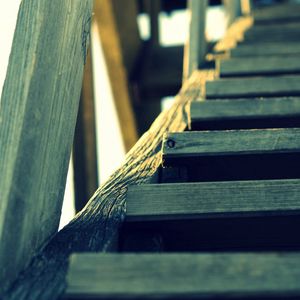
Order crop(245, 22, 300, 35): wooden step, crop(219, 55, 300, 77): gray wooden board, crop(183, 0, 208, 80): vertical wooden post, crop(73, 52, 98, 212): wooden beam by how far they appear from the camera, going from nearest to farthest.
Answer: crop(219, 55, 300, 77): gray wooden board < crop(183, 0, 208, 80): vertical wooden post < crop(245, 22, 300, 35): wooden step < crop(73, 52, 98, 212): wooden beam

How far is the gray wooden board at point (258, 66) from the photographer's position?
2.56 m

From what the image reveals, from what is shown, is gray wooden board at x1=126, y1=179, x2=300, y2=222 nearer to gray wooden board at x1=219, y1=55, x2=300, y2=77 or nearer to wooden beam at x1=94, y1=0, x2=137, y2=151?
gray wooden board at x1=219, y1=55, x2=300, y2=77

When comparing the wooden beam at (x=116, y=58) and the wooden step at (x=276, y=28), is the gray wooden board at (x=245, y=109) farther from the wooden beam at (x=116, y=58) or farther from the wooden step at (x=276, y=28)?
the wooden beam at (x=116, y=58)

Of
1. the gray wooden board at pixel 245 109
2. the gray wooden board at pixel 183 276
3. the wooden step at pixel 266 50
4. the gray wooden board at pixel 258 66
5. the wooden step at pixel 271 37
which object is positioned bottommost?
the gray wooden board at pixel 183 276

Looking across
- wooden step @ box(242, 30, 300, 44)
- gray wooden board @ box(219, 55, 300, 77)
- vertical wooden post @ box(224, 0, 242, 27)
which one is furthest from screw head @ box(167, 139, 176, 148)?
vertical wooden post @ box(224, 0, 242, 27)

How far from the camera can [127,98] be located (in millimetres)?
5453

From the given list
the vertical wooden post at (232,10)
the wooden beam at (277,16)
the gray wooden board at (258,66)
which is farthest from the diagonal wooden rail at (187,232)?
the vertical wooden post at (232,10)

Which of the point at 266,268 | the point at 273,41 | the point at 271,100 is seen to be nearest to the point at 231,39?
the point at 273,41

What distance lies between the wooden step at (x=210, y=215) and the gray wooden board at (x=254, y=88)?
93 cm

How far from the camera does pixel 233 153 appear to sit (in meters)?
1.50

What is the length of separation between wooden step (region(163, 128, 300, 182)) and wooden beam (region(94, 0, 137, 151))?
149 inches

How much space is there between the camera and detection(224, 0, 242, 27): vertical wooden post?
445cm

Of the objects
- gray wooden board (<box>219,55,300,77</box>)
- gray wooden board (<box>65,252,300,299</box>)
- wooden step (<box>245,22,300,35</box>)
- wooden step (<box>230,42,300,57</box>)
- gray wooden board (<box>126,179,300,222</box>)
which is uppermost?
wooden step (<box>245,22,300,35</box>)

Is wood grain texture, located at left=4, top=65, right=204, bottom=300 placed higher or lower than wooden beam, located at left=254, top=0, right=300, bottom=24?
lower
